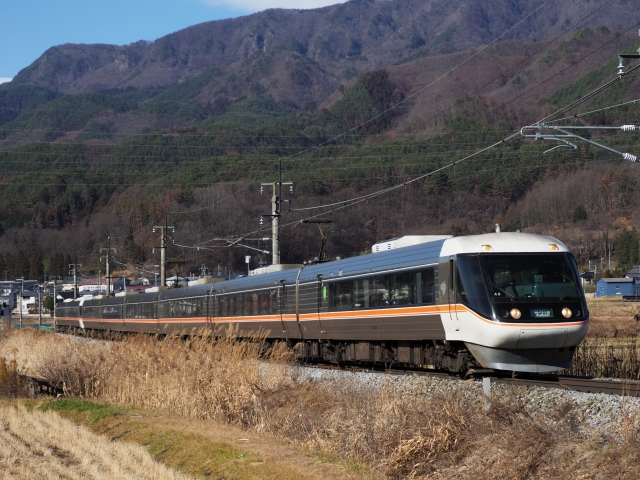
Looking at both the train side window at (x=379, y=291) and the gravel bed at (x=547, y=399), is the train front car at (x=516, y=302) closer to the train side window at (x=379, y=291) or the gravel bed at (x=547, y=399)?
the gravel bed at (x=547, y=399)

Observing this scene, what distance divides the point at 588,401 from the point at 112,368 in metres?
12.1

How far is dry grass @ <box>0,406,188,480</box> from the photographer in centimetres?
1302

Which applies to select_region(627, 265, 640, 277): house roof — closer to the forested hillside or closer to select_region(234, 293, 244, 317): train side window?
the forested hillside

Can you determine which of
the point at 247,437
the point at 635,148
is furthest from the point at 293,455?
the point at 635,148

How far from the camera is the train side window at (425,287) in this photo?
18.8 m

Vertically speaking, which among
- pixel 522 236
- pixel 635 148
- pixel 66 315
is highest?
pixel 635 148

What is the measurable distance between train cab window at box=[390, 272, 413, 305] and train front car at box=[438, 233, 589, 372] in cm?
219

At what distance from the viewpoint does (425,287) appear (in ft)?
62.8

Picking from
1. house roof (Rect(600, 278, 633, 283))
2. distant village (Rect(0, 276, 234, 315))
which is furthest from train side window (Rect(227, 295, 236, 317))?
distant village (Rect(0, 276, 234, 315))

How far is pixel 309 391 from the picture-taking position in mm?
16000

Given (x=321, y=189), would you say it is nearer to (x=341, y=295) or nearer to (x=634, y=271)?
(x=634, y=271)

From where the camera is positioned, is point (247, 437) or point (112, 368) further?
point (112, 368)

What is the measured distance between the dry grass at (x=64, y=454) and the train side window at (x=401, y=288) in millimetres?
7360

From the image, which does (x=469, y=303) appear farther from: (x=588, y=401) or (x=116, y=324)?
(x=116, y=324)
